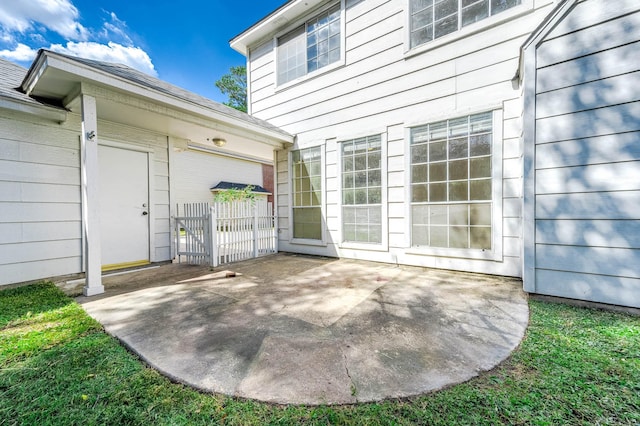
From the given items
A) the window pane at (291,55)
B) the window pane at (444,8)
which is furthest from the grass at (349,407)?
the window pane at (291,55)

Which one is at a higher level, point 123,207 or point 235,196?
point 235,196

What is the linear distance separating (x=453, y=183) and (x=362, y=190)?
62.5 inches

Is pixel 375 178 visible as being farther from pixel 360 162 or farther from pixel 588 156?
pixel 588 156

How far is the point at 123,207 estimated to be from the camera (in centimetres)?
482

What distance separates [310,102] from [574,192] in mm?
4736

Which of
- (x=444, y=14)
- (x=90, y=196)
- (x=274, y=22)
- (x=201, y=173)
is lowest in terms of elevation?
(x=90, y=196)

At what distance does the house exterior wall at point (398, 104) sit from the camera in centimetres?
356

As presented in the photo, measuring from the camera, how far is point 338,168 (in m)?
5.23

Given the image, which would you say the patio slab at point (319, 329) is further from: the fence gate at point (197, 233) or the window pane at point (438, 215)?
the fence gate at point (197, 233)

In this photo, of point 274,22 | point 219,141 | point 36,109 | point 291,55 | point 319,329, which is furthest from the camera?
point 291,55

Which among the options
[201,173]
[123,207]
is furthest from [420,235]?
[201,173]

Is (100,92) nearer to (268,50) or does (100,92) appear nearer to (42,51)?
(42,51)

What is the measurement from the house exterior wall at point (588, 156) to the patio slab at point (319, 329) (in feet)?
2.13

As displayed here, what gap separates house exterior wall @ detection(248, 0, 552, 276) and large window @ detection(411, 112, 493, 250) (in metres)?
0.13
